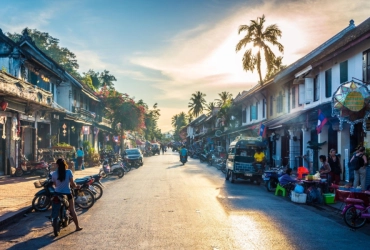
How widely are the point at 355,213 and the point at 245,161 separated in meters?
11.1

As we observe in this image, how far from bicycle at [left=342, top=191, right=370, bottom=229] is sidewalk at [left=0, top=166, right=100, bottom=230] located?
846 cm

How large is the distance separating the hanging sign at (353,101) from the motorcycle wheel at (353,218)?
573 cm

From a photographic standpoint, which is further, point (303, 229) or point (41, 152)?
point (41, 152)

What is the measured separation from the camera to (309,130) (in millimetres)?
24219

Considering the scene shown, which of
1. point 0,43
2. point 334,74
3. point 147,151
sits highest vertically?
point 0,43

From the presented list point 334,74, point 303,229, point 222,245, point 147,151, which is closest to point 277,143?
point 334,74

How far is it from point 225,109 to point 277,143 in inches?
649

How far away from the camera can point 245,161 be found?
20.7 m

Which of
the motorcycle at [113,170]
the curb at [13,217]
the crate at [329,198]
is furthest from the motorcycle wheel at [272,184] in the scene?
the curb at [13,217]

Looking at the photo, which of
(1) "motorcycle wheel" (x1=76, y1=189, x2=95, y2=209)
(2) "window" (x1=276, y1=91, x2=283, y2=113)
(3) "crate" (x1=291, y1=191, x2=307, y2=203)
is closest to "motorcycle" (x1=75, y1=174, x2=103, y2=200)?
(1) "motorcycle wheel" (x1=76, y1=189, x2=95, y2=209)

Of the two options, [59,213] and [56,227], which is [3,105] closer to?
[59,213]

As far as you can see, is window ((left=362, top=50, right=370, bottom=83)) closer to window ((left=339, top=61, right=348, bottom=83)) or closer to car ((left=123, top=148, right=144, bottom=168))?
window ((left=339, top=61, right=348, bottom=83))

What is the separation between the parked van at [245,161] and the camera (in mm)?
20516

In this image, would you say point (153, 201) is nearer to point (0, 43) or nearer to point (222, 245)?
point (222, 245)
